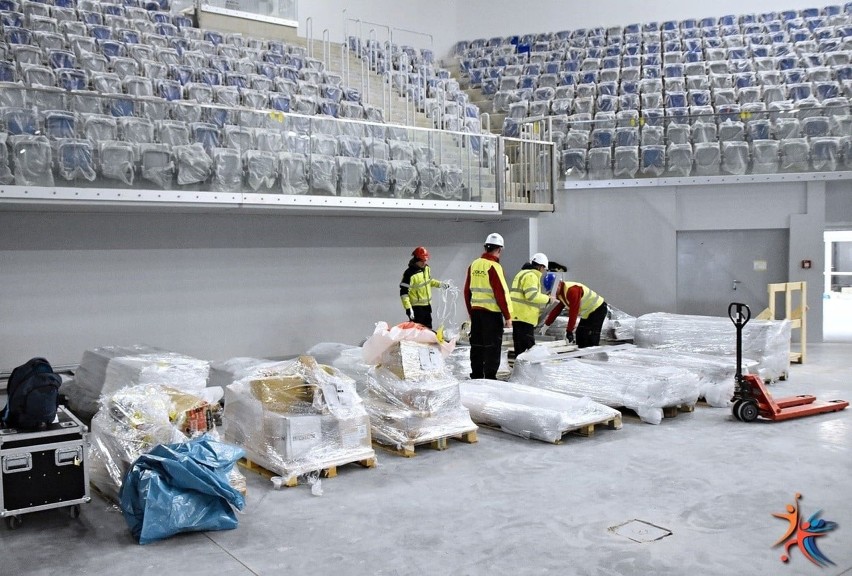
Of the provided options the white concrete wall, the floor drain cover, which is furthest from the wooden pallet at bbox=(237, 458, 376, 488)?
the white concrete wall

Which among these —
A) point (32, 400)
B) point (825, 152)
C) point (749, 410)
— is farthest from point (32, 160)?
point (825, 152)

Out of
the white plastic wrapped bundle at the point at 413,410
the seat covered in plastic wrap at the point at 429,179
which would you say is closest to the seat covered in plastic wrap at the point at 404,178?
the seat covered in plastic wrap at the point at 429,179

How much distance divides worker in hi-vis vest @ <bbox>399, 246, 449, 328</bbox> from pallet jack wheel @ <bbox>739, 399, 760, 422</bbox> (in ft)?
13.7

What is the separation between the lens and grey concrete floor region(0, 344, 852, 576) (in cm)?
389

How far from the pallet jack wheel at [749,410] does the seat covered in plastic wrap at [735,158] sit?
21.0 ft

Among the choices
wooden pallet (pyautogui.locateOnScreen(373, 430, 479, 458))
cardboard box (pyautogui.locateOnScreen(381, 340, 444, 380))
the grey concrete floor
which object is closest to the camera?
the grey concrete floor

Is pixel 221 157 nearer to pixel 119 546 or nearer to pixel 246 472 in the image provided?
pixel 246 472

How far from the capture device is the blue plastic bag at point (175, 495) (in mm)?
4191

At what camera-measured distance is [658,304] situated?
12828mm

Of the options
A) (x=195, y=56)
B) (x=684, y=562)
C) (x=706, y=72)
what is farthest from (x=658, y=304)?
(x=684, y=562)

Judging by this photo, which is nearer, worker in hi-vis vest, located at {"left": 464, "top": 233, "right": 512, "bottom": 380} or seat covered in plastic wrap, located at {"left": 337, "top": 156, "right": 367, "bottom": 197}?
worker in hi-vis vest, located at {"left": 464, "top": 233, "right": 512, "bottom": 380}

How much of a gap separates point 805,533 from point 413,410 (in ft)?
9.41

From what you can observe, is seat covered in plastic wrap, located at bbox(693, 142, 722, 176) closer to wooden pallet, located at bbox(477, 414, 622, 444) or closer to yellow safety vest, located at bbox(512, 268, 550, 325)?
yellow safety vest, located at bbox(512, 268, 550, 325)

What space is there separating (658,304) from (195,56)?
27.6 ft
